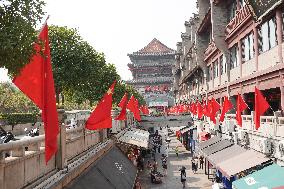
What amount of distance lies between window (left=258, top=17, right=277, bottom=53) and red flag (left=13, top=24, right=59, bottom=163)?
1528 centimetres

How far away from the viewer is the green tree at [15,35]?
761cm

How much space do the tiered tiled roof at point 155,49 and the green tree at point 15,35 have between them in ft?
376

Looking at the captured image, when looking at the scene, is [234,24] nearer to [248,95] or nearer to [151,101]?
[248,95]

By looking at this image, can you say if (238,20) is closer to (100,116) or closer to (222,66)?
(222,66)

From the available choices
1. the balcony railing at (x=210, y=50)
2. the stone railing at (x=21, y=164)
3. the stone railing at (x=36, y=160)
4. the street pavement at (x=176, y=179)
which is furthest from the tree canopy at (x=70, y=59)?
the stone railing at (x=21, y=164)

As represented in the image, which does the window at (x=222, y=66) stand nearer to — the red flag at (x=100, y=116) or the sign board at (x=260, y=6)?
the sign board at (x=260, y=6)

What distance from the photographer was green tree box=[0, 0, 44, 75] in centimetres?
761

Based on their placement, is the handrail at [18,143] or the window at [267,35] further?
the window at [267,35]

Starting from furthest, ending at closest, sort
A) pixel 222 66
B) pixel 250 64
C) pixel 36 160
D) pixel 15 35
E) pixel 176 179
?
pixel 222 66, pixel 176 179, pixel 250 64, pixel 36 160, pixel 15 35

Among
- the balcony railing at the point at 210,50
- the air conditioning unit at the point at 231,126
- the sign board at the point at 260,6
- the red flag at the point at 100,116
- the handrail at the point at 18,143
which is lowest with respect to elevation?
the air conditioning unit at the point at 231,126

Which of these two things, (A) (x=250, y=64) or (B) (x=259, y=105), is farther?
(A) (x=250, y=64)

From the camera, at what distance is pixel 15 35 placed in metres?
7.74

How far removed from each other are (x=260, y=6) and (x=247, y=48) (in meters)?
8.64

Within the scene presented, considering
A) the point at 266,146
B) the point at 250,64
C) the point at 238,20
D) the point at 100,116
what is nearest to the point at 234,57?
the point at 238,20
